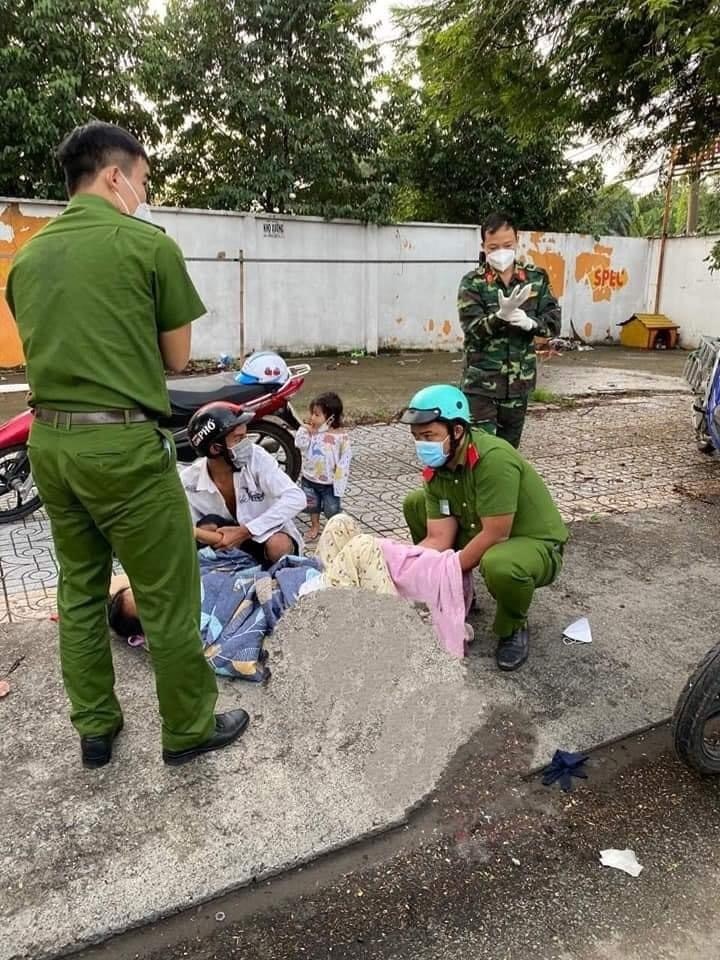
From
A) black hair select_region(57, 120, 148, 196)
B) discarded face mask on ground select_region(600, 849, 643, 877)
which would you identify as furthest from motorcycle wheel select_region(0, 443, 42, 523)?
discarded face mask on ground select_region(600, 849, 643, 877)

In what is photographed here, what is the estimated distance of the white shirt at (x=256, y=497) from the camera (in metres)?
3.38

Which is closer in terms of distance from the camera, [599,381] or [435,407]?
[435,407]

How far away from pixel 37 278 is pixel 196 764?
155cm

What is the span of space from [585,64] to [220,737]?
5.63 meters

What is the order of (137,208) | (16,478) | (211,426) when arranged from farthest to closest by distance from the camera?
(16,478) < (211,426) < (137,208)

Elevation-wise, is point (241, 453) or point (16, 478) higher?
point (241, 453)

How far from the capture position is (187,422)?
4.62m

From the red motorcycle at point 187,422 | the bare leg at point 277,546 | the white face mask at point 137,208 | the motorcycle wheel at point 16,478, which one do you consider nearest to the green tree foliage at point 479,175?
the red motorcycle at point 187,422

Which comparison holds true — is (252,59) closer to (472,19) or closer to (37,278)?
(472,19)

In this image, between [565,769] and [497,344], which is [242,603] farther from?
[497,344]

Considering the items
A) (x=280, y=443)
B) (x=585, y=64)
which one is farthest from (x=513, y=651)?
(x=585, y=64)

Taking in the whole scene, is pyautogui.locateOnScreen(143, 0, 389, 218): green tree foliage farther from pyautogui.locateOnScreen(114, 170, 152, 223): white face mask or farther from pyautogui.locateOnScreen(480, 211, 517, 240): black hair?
pyautogui.locateOnScreen(114, 170, 152, 223): white face mask

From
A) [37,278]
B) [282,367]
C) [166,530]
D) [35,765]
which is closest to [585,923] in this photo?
[166,530]

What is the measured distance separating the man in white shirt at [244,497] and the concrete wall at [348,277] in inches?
312
